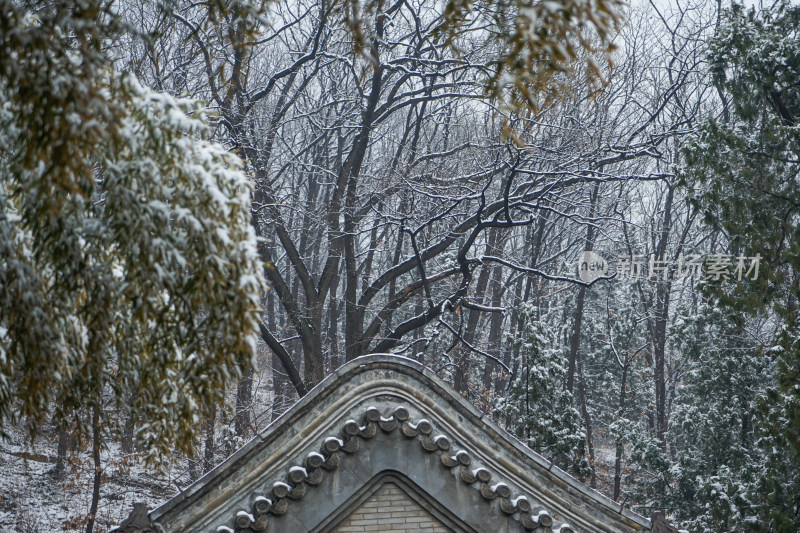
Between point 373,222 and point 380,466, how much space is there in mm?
11511

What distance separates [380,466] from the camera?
5832 millimetres

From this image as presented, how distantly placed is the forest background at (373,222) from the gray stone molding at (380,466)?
57 centimetres

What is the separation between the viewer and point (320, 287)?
52.5ft

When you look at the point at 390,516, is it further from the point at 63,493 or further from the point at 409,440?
the point at 63,493

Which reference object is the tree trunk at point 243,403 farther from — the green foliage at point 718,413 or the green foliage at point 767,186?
the green foliage at point 767,186

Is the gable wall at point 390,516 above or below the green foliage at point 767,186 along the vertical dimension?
below

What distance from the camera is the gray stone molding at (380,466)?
5.73 meters

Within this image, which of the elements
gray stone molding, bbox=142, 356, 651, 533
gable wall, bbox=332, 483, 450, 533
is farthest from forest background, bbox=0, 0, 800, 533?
gable wall, bbox=332, 483, 450, 533

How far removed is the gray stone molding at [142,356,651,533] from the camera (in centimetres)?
573

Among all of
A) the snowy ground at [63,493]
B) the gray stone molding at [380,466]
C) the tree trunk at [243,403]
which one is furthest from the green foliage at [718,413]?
the snowy ground at [63,493]

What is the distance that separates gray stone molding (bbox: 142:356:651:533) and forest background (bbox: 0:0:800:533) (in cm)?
57

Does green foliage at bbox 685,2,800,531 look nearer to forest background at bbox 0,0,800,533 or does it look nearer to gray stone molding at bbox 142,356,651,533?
forest background at bbox 0,0,800,533

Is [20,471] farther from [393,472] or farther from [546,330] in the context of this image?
[393,472]

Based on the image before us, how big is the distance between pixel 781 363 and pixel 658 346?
442 inches
